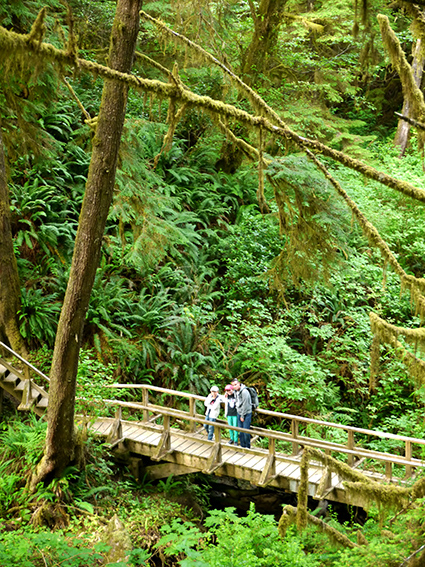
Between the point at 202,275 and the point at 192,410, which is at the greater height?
the point at 202,275

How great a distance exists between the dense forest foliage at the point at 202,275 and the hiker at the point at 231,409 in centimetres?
143

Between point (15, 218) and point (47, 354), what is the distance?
13.6 ft

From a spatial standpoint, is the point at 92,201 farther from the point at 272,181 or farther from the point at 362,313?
the point at 362,313

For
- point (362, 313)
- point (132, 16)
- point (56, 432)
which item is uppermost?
point (132, 16)

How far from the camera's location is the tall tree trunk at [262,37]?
57.8ft

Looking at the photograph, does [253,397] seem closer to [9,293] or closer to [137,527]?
[137,527]

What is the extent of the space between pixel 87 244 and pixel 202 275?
7.92 metres

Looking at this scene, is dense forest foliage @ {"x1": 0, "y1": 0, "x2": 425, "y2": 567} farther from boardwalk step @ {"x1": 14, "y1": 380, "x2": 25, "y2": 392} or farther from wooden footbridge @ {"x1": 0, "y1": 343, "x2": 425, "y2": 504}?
boardwalk step @ {"x1": 14, "y1": 380, "x2": 25, "y2": 392}

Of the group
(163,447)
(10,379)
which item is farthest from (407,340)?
(10,379)

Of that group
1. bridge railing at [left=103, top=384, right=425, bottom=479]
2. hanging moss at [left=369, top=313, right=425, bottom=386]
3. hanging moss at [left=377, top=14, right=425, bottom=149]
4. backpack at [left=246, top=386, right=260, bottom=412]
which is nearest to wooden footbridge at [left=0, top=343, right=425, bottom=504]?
bridge railing at [left=103, top=384, right=425, bottom=479]

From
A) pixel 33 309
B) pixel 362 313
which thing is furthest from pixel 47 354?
pixel 362 313

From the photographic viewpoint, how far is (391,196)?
1784 cm

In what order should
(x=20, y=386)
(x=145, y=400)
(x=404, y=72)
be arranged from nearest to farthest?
(x=404, y=72) < (x=20, y=386) < (x=145, y=400)

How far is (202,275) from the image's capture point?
50.4ft
